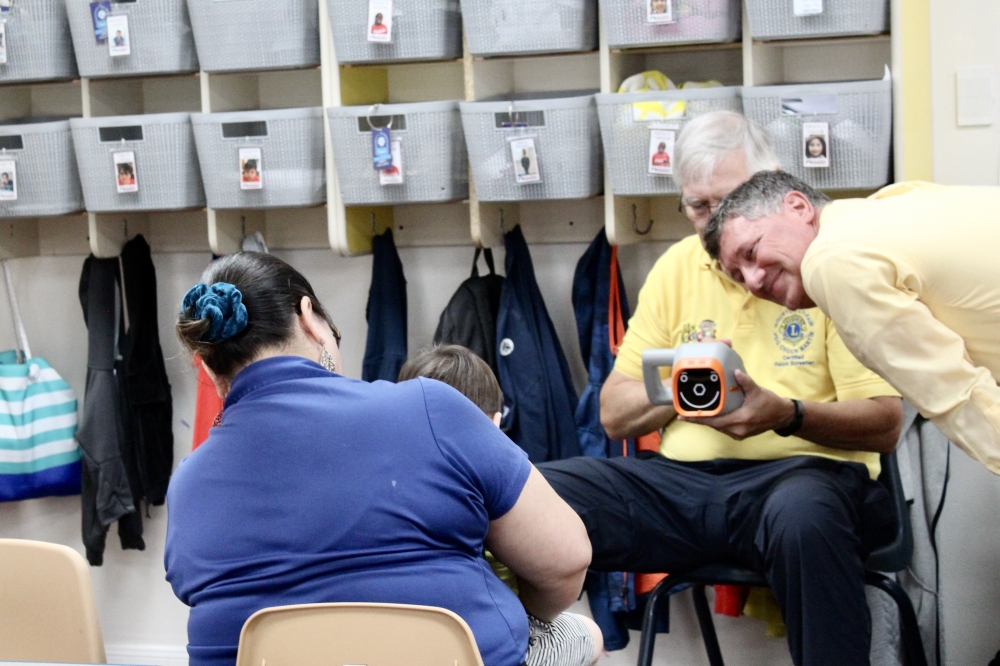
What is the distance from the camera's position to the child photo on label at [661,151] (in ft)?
8.02

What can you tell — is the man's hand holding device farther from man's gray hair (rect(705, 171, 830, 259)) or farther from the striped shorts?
the striped shorts

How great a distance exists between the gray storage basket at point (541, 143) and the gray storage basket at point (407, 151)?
71 millimetres

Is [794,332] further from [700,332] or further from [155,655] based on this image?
[155,655]

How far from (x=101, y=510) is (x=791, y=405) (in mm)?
1909

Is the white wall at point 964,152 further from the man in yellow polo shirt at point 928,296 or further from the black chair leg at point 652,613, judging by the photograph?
the man in yellow polo shirt at point 928,296

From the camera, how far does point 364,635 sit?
1.22 m

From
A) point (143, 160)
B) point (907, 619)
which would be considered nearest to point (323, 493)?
point (907, 619)

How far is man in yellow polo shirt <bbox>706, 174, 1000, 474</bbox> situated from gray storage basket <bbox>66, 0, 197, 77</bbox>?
180 cm

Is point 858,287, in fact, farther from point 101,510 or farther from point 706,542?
point 101,510

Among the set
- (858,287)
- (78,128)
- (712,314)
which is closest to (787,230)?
(858,287)

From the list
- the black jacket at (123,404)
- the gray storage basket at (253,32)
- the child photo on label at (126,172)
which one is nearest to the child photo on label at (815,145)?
the gray storage basket at (253,32)

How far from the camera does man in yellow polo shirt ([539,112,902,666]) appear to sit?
1839 mm

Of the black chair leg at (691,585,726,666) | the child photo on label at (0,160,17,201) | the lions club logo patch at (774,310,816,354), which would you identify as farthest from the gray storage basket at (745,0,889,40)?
the child photo on label at (0,160,17,201)

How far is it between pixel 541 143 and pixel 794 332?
76cm
